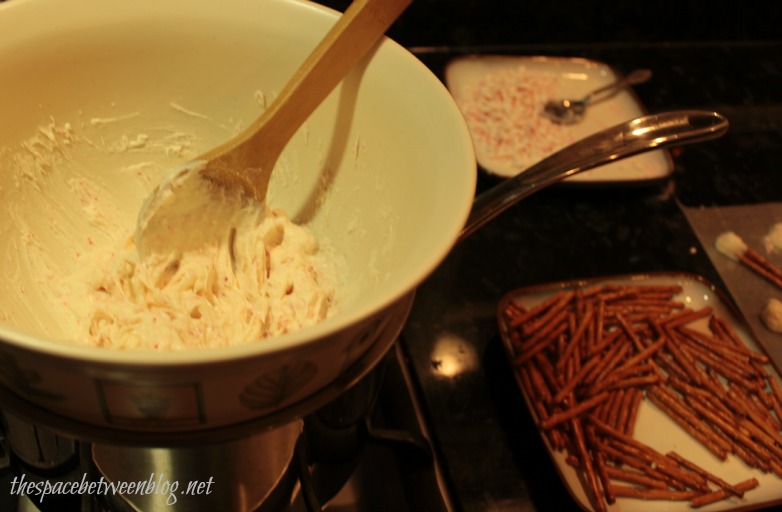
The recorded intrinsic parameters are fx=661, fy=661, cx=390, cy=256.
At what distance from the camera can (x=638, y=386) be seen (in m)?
0.78

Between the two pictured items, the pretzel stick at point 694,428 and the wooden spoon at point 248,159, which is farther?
the pretzel stick at point 694,428

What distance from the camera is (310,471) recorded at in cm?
58

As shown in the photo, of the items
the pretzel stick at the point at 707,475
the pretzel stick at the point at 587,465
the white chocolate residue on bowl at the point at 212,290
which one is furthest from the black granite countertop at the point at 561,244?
the white chocolate residue on bowl at the point at 212,290

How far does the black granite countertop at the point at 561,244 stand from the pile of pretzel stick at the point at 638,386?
0.13 feet

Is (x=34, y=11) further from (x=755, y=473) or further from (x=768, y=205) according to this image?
(x=768, y=205)

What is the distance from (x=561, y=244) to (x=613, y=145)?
0.43 m

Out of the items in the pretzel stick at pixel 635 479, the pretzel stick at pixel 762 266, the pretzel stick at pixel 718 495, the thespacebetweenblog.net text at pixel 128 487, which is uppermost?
the thespacebetweenblog.net text at pixel 128 487

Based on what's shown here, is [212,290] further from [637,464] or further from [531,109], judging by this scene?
[531,109]

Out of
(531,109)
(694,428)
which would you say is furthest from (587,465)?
(531,109)

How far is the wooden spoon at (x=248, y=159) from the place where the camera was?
538mm

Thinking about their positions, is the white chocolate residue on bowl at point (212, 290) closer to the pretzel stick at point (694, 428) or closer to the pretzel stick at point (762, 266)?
the pretzel stick at point (694, 428)

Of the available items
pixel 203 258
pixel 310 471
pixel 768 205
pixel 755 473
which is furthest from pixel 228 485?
pixel 768 205

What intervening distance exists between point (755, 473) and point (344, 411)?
508 millimetres

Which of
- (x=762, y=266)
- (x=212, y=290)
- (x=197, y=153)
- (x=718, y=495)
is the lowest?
(x=718, y=495)
